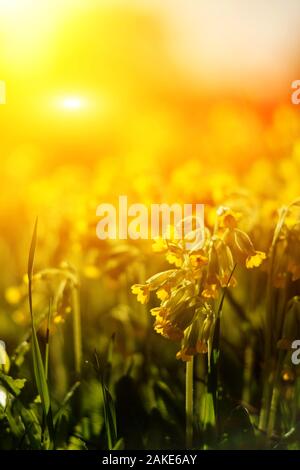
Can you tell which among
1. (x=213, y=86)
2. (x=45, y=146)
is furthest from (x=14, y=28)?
(x=213, y=86)

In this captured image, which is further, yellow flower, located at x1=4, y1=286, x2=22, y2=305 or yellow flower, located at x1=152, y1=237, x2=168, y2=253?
yellow flower, located at x1=4, y1=286, x2=22, y2=305

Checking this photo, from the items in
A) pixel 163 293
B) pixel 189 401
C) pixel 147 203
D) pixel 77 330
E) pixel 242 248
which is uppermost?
pixel 147 203

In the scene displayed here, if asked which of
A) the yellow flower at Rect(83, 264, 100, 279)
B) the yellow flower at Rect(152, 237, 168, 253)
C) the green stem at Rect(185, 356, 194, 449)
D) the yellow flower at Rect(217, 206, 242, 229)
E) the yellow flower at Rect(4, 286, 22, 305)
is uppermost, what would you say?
the yellow flower at Rect(217, 206, 242, 229)

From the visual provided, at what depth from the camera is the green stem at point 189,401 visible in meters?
2.50

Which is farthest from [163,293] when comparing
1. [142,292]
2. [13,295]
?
[13,295]

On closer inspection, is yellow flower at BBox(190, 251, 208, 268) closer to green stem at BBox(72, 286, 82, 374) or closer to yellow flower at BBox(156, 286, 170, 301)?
yellow flower at BBox(156, 286, 170, 301)

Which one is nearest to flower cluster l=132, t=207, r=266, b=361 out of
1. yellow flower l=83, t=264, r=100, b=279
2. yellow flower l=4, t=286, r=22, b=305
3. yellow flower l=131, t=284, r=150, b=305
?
yellow flower l=131, t=284, r=150, b=305

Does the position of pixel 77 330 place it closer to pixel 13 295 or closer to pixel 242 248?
pixel 13 295

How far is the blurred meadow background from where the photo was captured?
2.45 meters

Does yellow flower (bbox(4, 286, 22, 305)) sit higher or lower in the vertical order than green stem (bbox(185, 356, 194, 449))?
higher

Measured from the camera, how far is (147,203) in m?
2.52

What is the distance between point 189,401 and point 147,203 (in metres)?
0.54

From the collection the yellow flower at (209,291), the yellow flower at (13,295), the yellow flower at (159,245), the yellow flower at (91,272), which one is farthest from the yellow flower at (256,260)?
the yellow flower at (13,295)

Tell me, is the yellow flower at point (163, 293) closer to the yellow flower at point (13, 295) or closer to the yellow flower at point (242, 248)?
the yellow flower at point (242, 248)
